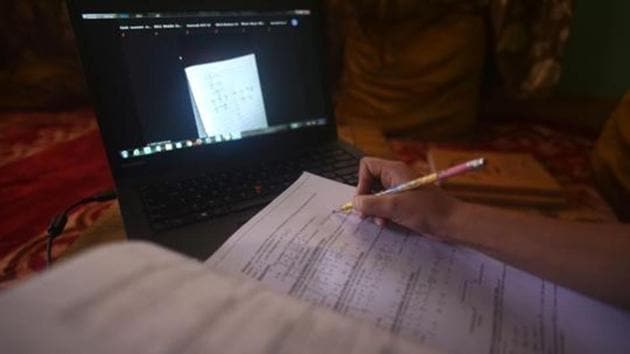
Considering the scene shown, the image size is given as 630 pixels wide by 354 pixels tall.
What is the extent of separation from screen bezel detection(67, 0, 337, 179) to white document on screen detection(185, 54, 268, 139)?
0.08ft

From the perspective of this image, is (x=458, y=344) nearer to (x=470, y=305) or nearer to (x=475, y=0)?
(x=470, y=305)

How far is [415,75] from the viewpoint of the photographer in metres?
1.23

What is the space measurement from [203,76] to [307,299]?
409 mm

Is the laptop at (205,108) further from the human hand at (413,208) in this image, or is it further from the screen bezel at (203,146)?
the human hand at (413,208)

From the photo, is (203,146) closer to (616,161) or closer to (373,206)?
(373,206)

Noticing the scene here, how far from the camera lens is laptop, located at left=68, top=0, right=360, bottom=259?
21.9 inches

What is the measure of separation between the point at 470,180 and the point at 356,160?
18 centimetres

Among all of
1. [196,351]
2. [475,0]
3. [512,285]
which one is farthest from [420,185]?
[475,0]

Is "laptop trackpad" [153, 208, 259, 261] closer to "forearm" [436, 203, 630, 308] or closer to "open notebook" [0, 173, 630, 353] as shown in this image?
"open notebook" [0, 173, 630, 353]

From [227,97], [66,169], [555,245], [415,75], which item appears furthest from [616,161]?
[66,169]

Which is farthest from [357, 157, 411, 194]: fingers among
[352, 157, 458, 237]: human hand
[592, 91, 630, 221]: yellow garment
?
[592, 91, 630, 221]: yellow garment

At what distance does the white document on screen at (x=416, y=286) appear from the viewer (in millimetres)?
356

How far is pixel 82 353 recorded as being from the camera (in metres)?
0.15

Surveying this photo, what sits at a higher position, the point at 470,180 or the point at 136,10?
the point at 136,10
